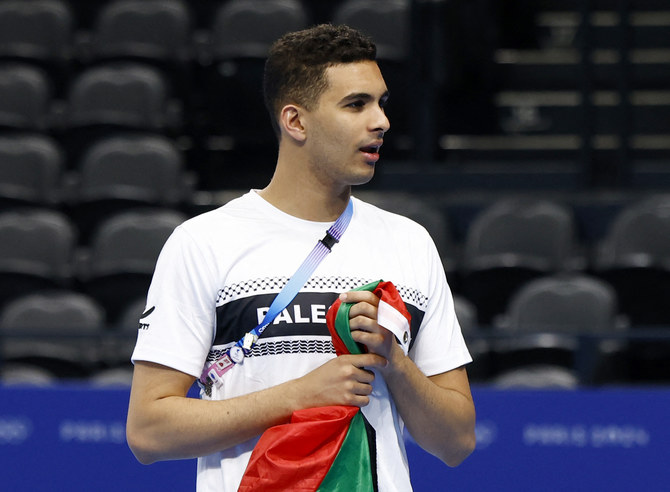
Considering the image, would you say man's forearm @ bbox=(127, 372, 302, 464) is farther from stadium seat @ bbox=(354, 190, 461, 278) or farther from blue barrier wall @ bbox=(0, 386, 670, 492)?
stadium seat @ bbox=(354, 190, 461, 278)

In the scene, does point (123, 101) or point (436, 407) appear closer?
point (436, 407)

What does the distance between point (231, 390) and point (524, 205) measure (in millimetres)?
5147

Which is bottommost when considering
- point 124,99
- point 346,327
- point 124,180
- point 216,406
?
point 124,180

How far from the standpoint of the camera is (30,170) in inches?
317

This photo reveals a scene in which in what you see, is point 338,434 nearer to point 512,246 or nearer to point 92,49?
point 512,246

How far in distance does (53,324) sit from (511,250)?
271 centimetres

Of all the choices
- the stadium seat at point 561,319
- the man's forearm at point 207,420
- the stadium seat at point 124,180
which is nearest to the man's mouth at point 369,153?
the man's forearm at point 207,420

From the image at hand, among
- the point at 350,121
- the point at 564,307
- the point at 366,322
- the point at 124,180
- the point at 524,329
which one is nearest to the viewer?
the point at 366,322

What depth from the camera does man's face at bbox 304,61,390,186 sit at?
2326 millimetres

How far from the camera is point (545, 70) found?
29.9 ft

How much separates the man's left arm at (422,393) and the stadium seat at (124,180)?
5.53 meters

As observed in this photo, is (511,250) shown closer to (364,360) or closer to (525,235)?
(525,235)

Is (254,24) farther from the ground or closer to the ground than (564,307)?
farther from the ground

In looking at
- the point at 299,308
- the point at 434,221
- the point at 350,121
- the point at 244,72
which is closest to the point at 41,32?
the point at 244,72
